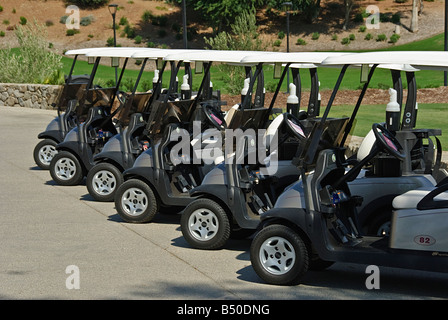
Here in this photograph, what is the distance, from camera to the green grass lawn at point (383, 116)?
15970 millimetres

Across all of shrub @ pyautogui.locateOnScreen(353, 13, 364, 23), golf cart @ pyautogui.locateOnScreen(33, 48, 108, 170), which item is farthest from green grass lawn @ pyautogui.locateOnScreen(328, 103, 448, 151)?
shrub @ pyautogui.locateOnScreen(353, 13, 364, 23)

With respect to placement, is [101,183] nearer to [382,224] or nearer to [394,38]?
[382,224]

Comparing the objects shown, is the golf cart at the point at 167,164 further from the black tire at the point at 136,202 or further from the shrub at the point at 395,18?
the shrub at the point at 395,18

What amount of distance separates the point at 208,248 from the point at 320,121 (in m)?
1.96

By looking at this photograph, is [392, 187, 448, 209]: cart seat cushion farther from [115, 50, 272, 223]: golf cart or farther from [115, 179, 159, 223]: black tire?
[115, 179, 159, 223]: black tire

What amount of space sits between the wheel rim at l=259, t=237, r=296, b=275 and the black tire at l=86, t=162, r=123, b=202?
4202 millimetres

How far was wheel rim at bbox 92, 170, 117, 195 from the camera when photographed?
10430 mm

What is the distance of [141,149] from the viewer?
10391 mm

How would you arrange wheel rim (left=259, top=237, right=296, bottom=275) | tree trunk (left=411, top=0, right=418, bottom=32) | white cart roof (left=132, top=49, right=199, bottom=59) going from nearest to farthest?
wheel rim (left=259, top=237, right=296, bottom=275), white cart roof (left=132, top=49, right=199, bottom=59), tree trunk (left=411, top=0, right=418, bottom=32)

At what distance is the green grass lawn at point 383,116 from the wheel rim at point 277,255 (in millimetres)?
7708

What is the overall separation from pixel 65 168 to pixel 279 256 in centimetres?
594

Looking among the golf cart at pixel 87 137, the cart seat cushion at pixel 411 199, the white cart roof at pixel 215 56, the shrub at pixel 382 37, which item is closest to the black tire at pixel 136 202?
the white cart roof at pixel 215 56
